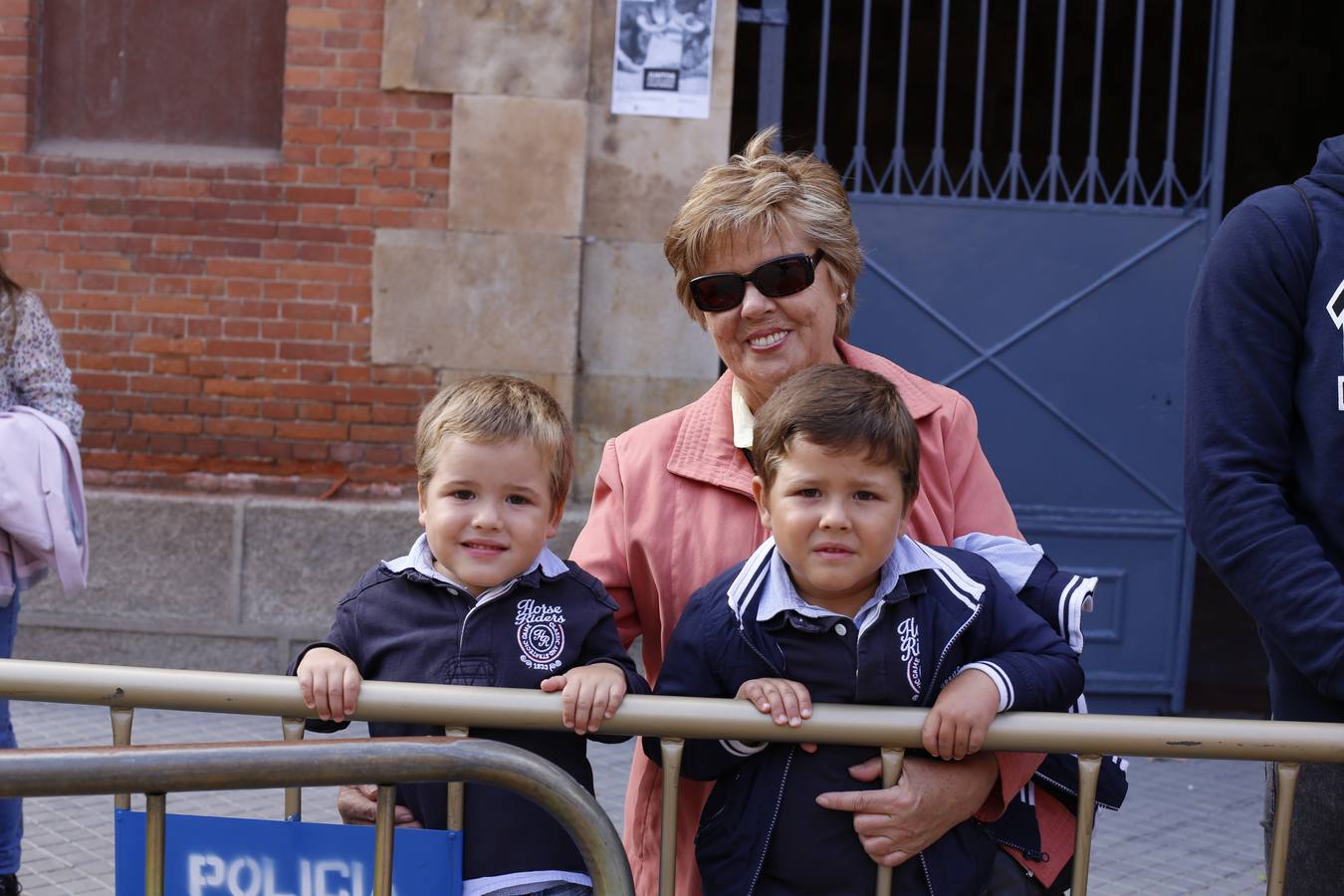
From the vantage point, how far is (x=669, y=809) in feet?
6.86

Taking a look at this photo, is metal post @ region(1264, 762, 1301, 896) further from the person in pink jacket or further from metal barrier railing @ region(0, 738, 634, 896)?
the person in pink jacket

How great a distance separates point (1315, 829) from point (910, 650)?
28.5 inches

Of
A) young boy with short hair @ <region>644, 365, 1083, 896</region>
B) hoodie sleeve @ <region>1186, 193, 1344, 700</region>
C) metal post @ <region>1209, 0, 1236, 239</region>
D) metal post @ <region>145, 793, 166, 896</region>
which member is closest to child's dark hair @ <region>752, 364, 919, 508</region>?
young boy with short hair @ <region>644, 365, 1083, 896</region>

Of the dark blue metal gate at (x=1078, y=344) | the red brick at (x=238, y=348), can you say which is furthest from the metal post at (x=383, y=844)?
the dark blue metal gate at (x=1078, y=344)

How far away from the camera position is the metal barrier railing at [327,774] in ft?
6.02

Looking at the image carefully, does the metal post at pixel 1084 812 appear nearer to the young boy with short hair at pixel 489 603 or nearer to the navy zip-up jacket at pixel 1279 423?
the navy zip-up jacket at pixel 1279 423

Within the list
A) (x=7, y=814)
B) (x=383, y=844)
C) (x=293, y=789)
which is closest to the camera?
(x=383, y=844)

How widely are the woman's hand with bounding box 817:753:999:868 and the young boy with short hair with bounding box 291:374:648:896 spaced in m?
0.39

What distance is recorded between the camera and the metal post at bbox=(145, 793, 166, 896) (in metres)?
1.99

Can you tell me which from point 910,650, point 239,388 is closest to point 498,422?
point 910,650

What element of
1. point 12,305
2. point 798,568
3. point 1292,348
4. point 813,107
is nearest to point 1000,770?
point 798,568

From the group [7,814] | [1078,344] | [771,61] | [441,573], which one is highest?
[771,61]

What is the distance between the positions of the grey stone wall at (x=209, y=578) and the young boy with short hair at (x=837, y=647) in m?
4.18

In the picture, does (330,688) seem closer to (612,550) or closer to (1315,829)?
(612,550)
